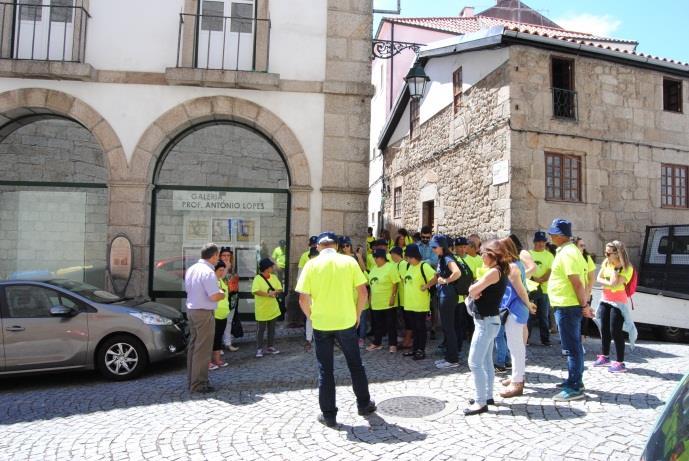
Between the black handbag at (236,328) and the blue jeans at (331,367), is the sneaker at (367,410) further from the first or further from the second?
the black handbag at (236,328)

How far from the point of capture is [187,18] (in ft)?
30.9

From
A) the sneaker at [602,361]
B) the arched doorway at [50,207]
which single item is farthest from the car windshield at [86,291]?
the sneaker at [602,361]

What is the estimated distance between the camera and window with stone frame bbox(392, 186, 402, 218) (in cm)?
1920

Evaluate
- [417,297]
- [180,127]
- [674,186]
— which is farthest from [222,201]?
[674,186]

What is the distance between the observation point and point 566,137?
11.4m

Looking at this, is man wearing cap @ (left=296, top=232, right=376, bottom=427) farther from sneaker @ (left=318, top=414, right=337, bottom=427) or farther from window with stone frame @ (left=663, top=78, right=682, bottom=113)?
window with stone frame @ (left=663, top=78, right=682, bottom=113)

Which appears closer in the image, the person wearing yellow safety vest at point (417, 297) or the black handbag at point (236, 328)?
the person wearing yellow safety vest at point (417, 297)

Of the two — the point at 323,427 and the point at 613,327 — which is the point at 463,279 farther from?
the point at 323,427

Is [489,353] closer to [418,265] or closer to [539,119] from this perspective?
[418,265]

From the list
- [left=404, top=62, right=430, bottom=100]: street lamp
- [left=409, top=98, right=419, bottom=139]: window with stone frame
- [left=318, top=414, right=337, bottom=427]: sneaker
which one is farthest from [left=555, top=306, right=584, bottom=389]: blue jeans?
[left=409, top=98, right=419, bottom=139]: window with stone frame

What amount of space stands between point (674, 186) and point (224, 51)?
448 inches

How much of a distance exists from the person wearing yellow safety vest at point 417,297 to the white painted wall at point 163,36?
14.8 ft

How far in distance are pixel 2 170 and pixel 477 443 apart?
10533 mm

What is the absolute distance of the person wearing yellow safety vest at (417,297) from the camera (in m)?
6.75
